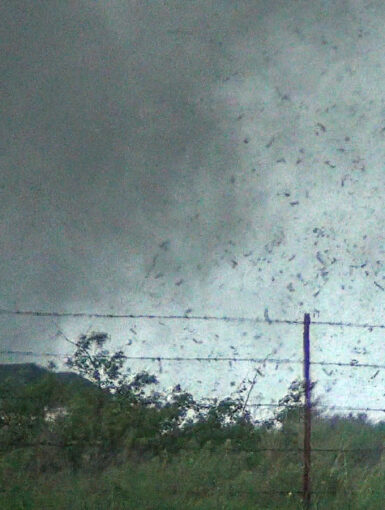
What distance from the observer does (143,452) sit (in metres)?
9.61

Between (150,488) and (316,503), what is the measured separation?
5.11 ft

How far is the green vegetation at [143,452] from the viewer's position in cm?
870

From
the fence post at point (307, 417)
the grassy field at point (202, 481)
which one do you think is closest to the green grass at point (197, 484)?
the grassy field at point (202, 481)

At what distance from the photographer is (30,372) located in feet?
32.9

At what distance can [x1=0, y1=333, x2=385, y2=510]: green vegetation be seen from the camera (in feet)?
28.6

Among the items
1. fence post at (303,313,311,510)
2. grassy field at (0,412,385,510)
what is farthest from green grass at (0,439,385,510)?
fence post at (303,313,311,510)

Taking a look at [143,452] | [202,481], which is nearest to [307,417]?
[202,481]

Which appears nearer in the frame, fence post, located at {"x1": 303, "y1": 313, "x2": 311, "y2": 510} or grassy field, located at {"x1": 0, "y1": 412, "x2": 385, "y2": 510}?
grassy field, located at {"x1": 0, "y1": 412, "x2": 385, "y2": 510}

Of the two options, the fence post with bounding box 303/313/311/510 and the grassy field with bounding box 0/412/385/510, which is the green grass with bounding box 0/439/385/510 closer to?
the grassy field with bounding box 0/412/385/510

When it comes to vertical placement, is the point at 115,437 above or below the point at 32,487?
above

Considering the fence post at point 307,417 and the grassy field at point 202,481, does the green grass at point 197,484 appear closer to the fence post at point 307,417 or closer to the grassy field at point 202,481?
the grassy field at point 202,481

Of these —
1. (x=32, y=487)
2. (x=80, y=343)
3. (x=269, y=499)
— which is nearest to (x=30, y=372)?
(x=80, y=343)

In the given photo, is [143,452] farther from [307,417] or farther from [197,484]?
[307,417]

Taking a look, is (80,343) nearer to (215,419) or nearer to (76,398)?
(76,398)
